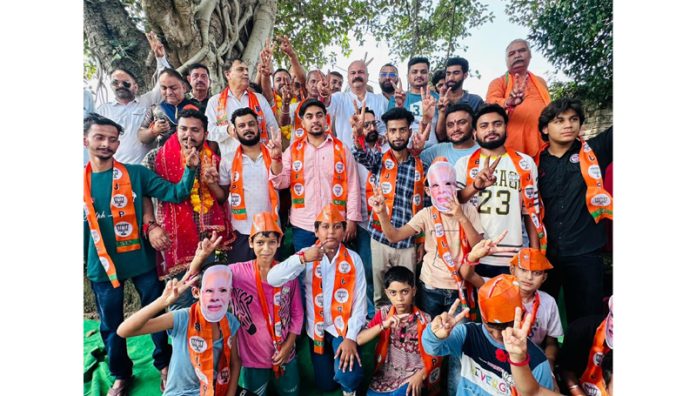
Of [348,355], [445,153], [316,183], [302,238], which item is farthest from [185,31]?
[348,355]

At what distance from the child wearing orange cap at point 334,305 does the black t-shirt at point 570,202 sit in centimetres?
152

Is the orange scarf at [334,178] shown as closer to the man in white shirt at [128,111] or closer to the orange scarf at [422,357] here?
the orange scarf at [422,357]

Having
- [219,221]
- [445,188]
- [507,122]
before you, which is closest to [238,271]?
[219,221]

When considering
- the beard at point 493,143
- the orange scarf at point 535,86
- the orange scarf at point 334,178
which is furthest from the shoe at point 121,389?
the orange scarf at point 535,86

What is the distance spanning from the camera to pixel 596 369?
2.68m

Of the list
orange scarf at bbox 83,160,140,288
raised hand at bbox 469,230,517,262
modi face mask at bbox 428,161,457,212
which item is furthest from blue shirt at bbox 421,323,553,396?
orange scarf at bbox 83,160,140,288

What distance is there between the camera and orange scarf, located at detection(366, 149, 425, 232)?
119 inches

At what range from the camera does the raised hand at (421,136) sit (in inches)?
116

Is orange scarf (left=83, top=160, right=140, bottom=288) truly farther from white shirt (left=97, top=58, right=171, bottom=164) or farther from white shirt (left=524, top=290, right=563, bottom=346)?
white shirt (left=524, top=290, right=563, bottom=346)

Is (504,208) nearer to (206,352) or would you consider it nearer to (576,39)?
(576,39)

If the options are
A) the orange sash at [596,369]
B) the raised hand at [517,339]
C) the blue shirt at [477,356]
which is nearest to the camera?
the raised hand at [517,339]

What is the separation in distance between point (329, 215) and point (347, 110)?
104cm

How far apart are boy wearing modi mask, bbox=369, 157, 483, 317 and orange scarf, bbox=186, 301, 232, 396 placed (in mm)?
1428

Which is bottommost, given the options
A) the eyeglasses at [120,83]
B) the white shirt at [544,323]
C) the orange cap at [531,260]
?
the white shirt at [544,323]
